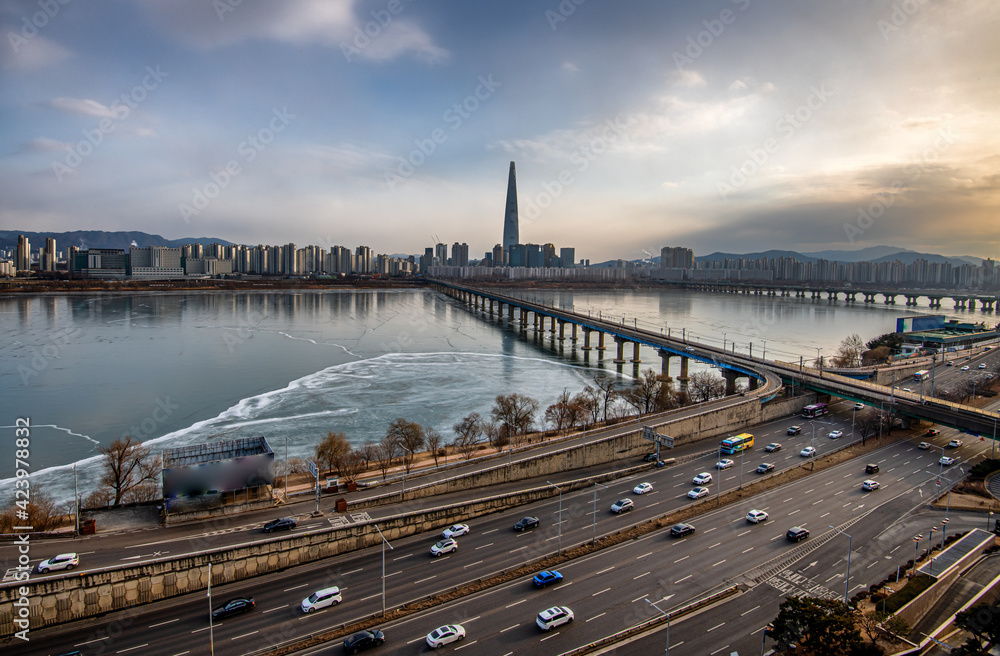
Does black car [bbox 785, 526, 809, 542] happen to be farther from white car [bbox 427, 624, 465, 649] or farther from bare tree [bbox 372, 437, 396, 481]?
bare tree [bbox 372, 437, 396, 481]

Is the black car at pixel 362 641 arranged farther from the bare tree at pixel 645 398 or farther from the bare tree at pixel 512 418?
the bare tree at pixel 645 398

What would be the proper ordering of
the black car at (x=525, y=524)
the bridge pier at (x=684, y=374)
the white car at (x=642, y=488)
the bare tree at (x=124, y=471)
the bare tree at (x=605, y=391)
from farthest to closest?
the bridge pier at (x=684, y=374) → the bare tree at (x=605, y=391) → the white car at (x=642, y=488) → the bare tree at (x=124, y=471) → the black car at (x=525, y=524)

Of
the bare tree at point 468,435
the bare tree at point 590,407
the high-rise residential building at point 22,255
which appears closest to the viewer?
the bare tree at point 468,435

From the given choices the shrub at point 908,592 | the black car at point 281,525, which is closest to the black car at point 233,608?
the black car at point 281,525

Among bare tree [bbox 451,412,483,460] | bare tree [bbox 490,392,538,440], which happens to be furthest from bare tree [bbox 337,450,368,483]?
bare tree [bbox 490,392,538,440]

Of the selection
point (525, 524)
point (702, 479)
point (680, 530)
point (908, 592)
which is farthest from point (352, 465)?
point (908, 592)

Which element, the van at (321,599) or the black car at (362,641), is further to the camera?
the van at (321,599)
